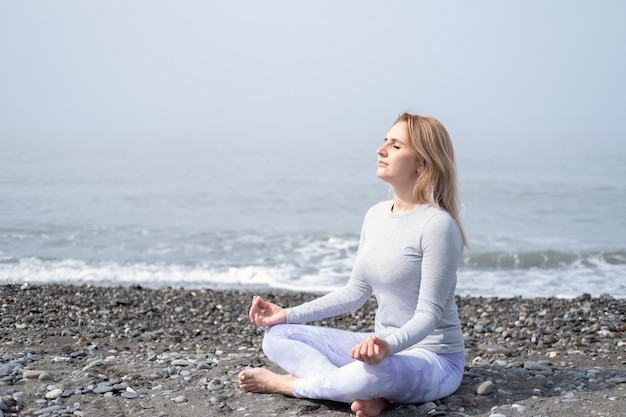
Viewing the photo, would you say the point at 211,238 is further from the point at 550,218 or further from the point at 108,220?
the point at 550,218

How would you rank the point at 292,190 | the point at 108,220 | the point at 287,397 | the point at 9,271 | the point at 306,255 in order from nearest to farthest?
the point at 287,397 < the point at 9,271 < the point at 306,255 < the point at 108,220 < the point at 292,190

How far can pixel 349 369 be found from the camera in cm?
452

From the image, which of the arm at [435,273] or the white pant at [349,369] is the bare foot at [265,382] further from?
the arm at [435,273]

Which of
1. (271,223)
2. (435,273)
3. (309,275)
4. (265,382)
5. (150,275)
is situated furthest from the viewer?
(271,223)

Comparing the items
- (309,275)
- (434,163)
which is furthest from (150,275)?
(434,163)

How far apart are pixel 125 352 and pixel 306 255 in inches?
409

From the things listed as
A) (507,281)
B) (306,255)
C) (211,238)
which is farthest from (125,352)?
(211,238)

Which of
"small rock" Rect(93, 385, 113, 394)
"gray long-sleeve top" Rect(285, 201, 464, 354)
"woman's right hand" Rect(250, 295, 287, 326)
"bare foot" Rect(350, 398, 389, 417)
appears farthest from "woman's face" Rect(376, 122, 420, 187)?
"small rock" Rect(93, 385, 113, 394)

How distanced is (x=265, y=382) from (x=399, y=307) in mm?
1139

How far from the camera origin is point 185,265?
16.0 meters

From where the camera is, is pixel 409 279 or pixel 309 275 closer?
pixel 409 279

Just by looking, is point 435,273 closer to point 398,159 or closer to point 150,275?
point 398,159

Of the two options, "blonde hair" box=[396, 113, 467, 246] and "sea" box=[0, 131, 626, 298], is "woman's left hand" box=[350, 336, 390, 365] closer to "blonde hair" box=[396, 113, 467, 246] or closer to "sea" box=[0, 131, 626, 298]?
"blonde hair" box=[396, 113, 467, 246]

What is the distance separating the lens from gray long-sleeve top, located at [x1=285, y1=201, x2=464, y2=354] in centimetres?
448
